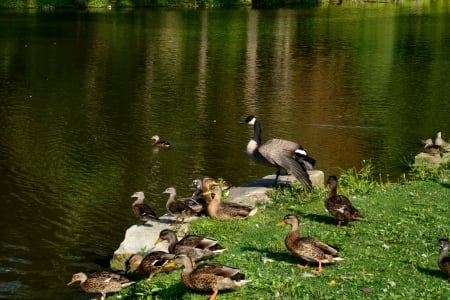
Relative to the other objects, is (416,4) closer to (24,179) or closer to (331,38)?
(331,38)

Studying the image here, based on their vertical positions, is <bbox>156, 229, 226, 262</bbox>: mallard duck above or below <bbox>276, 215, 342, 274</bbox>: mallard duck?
below

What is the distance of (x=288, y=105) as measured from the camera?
144 feet

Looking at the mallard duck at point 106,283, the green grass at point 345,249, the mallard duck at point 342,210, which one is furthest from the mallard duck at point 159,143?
the mallard duck at point 106,283

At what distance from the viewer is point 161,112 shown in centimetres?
4178

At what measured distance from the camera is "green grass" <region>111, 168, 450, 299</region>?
13281 mm

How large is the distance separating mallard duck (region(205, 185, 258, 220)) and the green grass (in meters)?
0.18

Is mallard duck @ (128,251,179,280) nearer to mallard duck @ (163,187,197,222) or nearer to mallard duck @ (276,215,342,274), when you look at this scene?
mallard duck @ (276,215,342,274)

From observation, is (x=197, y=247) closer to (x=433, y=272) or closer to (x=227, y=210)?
(x=227, y=210)

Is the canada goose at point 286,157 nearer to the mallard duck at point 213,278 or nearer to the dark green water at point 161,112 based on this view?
the dark green water at point 161,112

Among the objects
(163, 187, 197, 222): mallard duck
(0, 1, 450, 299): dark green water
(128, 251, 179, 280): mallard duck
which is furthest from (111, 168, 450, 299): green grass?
(0, 1, 450, 299): dark green water

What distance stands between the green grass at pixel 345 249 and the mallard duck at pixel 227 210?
0.18 meters

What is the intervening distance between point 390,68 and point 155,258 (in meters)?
45.2

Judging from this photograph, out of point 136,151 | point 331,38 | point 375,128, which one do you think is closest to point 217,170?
point 136,151

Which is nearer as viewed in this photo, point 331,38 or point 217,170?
point 217,170
